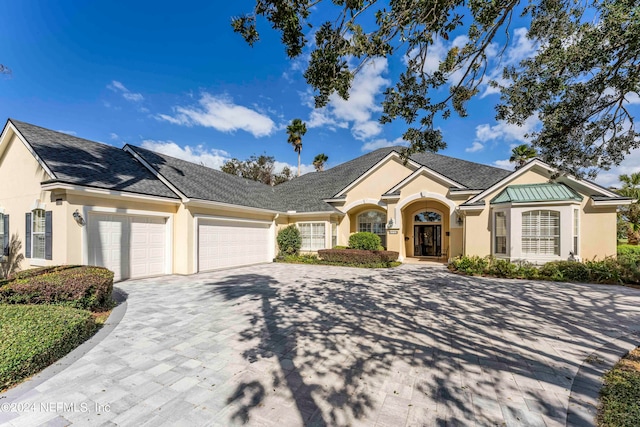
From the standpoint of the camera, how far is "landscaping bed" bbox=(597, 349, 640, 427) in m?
2.80

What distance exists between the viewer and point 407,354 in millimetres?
4434

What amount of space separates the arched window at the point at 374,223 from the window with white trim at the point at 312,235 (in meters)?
2.97

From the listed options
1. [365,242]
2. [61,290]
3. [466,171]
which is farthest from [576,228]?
[61,290]

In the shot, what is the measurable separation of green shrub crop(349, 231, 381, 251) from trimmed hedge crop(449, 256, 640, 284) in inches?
191

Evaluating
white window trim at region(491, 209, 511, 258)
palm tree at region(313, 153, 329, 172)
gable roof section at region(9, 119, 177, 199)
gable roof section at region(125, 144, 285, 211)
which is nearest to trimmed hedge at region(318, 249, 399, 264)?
gable roof section at region(125, 144, 285, 211)

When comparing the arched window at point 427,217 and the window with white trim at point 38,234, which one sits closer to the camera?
the window with white trim at point 38,234

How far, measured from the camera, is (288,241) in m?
16.8

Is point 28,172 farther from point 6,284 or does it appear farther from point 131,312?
point 131,312

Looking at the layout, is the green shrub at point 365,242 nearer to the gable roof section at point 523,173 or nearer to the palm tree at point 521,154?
the gable roof section at point 523,173

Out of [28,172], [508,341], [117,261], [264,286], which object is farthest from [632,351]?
[28,172]

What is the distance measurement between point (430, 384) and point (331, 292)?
528 cm

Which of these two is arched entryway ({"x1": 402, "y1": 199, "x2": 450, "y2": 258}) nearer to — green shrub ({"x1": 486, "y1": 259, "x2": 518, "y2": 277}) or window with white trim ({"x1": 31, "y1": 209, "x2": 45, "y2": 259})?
green shrub ({"x1": 486, "y1": 259, "x2": 518, "y2": 277})

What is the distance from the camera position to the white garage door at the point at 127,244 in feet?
30.6

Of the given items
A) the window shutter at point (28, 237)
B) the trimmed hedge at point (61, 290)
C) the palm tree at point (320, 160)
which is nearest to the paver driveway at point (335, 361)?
the trimmed hedge at point (61, 290)
